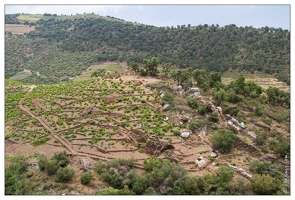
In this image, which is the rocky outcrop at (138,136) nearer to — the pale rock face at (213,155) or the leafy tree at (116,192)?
the pale rock face at (213,155)

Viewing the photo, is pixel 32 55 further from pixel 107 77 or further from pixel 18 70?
pixel 107 77

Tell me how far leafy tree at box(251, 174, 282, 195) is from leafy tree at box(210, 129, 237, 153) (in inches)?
238

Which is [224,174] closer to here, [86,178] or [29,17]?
[86,178]

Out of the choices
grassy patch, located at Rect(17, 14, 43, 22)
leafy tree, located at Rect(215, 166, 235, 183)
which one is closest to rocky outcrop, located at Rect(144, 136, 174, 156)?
leafy tree, located at Rect(215, 166, 235, 183)

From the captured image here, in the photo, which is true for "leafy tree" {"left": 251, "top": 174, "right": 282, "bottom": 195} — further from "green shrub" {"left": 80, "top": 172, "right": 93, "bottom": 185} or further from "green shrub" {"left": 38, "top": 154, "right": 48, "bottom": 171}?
"green shrub" {"left": 38, "top": 154, "right": 48, "bottom": 171}

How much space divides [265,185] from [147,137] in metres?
14.6

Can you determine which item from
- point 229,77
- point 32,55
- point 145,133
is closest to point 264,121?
point 145,133

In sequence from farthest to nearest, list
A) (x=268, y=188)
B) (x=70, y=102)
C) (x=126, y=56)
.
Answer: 1. (x=126, y=56)
2. (x=70, y=102)
3. (x=268, y=188)

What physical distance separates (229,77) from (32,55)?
89.9 m

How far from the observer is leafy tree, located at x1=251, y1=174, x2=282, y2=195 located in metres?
24.1

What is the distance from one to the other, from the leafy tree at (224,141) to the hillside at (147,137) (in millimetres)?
142

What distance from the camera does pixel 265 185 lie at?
24.1 m

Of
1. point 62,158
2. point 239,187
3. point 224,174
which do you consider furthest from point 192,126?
point 62,158

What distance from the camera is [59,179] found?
25891mm
